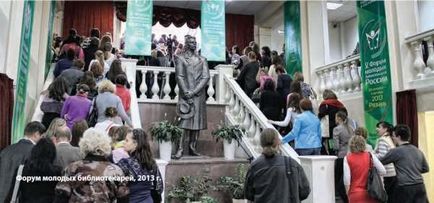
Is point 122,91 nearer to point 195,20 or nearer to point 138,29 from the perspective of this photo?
point 138,29

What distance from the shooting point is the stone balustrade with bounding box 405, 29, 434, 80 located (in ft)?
16.7

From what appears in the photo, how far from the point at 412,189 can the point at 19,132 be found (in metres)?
5.11

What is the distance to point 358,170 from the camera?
3.36 metres

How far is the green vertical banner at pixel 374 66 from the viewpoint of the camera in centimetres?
567

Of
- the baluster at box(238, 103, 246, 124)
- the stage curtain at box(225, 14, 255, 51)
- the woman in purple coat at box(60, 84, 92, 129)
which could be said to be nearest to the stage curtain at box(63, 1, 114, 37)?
the stage curtain at box(225, 14, 255, 51)

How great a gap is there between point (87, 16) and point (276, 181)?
10259 millimetres

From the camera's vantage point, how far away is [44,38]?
7.40 meters

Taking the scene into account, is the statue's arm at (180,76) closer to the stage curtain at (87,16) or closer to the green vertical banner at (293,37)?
the green vertical banner at (293,37)

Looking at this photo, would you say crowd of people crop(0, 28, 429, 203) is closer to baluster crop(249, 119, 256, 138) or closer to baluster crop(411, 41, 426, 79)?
baluster crop(249, 119, 256, 138)

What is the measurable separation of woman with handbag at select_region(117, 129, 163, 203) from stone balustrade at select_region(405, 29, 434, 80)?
4.31 m

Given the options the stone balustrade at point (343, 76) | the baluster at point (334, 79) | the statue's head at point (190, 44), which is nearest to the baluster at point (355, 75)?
the stone balustrade at point (343, 76)

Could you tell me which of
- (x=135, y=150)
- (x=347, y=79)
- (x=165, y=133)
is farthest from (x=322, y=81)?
(x=135, y=150)

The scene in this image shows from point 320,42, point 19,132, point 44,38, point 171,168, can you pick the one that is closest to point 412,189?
point 171,168

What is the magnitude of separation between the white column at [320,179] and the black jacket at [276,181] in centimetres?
88
